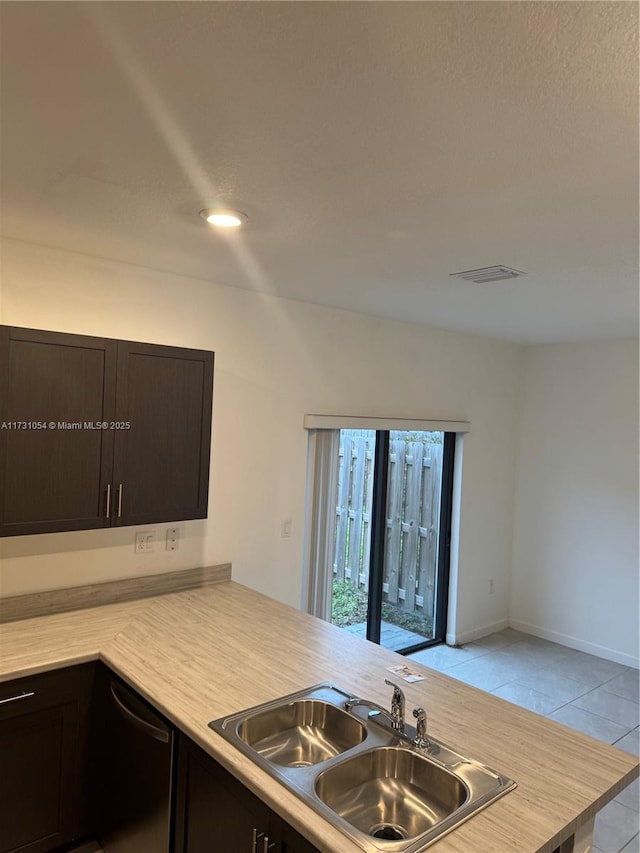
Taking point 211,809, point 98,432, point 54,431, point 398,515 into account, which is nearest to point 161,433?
point 98,432

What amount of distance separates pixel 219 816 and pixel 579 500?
4.02 metres

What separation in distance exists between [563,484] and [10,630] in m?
4.20

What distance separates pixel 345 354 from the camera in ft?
12.5

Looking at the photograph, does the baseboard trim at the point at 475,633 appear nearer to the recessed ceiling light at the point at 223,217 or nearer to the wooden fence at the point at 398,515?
the wooden fence at the point at 398,515

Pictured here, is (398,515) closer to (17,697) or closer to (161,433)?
(161,433)

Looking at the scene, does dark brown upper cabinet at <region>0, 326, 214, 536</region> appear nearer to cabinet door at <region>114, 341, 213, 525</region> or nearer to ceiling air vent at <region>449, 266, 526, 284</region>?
cabinet door at <region>114, 341, 213, 525</region>

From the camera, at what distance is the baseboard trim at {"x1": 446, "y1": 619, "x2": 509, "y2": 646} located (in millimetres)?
4750

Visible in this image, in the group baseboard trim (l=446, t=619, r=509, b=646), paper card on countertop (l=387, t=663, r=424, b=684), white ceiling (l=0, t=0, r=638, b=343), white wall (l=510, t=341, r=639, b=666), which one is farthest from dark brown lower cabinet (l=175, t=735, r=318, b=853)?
white wall (l=510, t=341, r=639, b=666)

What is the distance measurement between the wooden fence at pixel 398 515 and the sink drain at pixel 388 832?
2490mm

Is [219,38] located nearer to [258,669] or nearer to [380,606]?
[258,669]

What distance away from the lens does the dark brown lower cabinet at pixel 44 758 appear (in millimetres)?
2090

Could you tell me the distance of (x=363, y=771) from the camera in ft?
5.44

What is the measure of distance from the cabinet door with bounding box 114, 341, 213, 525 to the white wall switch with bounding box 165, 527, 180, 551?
446 mm

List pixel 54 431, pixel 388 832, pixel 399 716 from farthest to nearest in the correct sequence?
pixel 54 431 → pixel 399 716 → pixel 388 832
